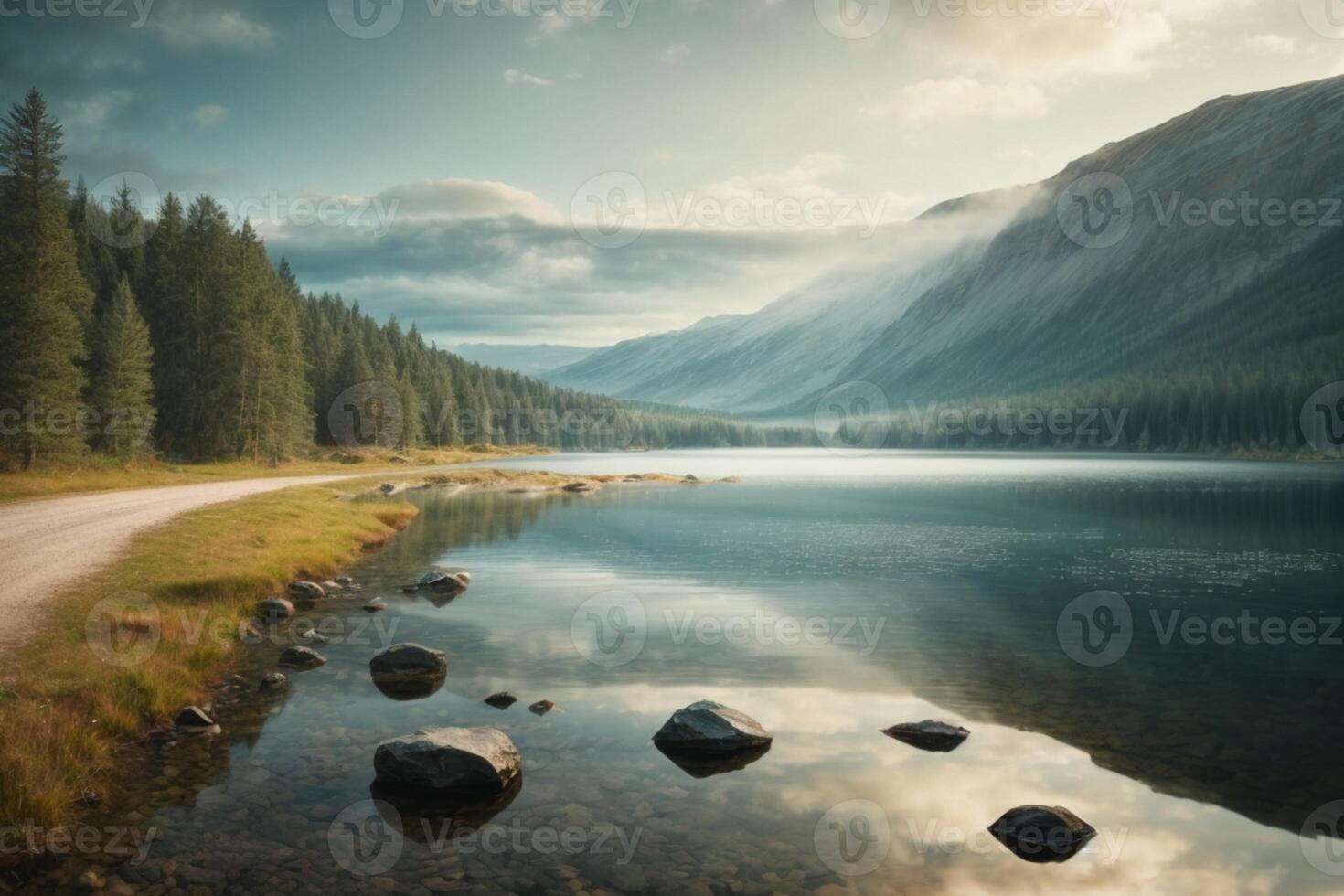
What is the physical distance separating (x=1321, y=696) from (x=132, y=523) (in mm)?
41365

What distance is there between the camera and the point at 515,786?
1468 cm

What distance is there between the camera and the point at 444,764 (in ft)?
47.3

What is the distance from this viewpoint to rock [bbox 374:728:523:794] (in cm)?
1430

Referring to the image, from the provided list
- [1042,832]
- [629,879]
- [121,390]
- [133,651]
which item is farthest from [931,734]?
[121,390]

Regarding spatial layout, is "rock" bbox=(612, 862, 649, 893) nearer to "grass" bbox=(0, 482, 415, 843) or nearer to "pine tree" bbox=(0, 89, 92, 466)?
"grass" bbox=(0, 482, 415, 843)

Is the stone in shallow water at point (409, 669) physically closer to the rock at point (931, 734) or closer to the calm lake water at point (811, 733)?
the calm lake water at point (811, 733)

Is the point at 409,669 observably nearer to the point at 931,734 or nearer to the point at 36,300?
the point at 931,734

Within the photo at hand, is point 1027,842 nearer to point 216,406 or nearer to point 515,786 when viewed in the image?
point 515,786

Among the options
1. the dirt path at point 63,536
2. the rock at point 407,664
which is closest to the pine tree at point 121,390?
the dirt path at point 63,536

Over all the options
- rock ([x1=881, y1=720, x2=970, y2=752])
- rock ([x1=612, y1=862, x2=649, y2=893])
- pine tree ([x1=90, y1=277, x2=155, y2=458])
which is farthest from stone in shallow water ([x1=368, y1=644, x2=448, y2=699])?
pine tree ([x1=90, y1=277, x2=155, y2=458])

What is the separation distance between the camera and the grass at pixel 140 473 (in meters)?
45.8

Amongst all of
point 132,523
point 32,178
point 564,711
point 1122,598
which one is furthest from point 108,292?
point 1122,598

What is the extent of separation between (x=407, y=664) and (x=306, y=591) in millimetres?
10898

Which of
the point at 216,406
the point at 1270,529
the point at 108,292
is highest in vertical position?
the point at 108,292
